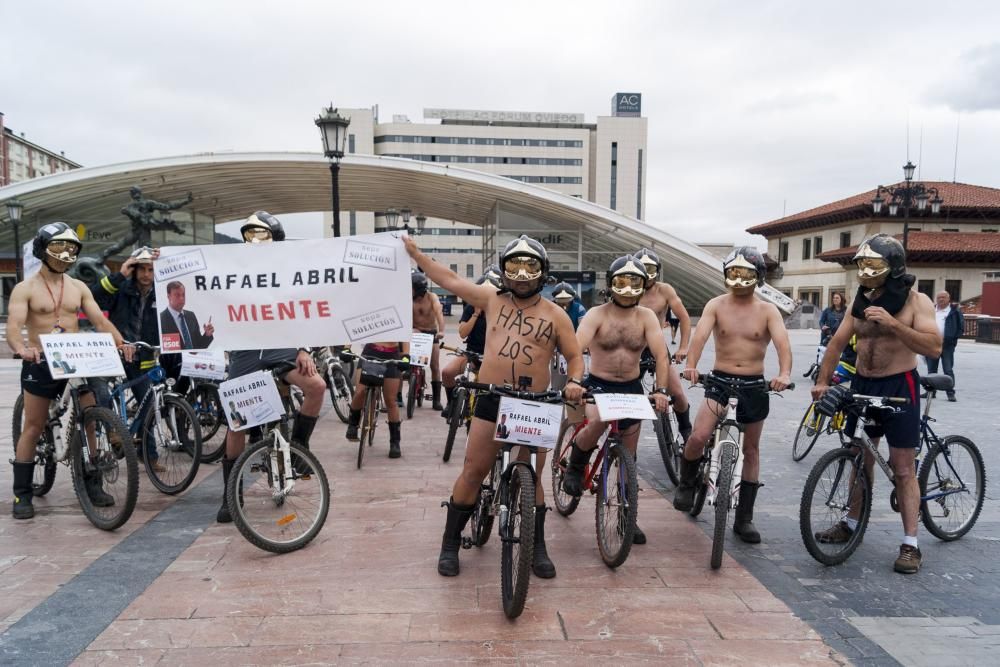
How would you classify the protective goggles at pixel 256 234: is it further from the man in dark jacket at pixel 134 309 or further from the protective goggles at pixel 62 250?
the man in dark jacket at pixel 134 309

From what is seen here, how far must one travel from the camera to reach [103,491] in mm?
4906

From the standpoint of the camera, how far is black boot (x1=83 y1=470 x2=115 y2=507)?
4.85 metres

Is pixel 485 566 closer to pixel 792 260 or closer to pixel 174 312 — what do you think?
pixel 174 312

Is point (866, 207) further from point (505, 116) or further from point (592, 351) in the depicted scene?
point (505, 116)

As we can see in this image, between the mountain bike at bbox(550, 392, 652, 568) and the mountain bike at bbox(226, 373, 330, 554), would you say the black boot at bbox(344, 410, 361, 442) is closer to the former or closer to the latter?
the mountain bike at bbox(226, 373, 330, 554)

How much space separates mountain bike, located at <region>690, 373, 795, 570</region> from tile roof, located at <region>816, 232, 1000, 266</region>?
41089 mm

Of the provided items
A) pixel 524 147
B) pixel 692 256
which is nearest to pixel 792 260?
pixel 692 256

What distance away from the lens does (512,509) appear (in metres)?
3.68

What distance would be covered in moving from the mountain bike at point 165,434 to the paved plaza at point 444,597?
33 cm

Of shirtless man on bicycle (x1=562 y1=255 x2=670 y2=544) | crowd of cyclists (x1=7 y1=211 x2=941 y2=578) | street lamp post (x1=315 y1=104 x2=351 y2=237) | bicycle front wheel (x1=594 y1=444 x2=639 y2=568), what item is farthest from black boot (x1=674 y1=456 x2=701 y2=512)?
street lamp post (x1=315 y1=104 x2=351 y2=237)

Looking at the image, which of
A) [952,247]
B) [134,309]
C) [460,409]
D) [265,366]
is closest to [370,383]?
[460,409]

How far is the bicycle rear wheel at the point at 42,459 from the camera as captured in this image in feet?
16.8

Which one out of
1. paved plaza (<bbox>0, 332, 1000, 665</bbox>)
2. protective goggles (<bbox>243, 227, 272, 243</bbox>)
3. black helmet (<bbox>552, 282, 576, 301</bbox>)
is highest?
protective goggles (<bbox>243, 227, 272, 243</bbox>)

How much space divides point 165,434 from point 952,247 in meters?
46.3
